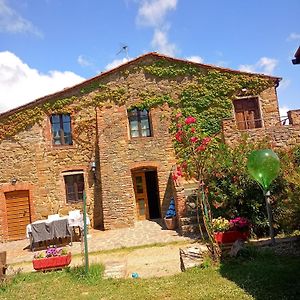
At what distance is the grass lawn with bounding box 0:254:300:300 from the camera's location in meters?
5.33

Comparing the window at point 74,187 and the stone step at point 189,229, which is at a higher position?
the window at point 74,187

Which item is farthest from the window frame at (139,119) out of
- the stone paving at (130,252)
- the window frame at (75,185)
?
the stone paving at (130,252)

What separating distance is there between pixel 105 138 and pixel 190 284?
9.49 m

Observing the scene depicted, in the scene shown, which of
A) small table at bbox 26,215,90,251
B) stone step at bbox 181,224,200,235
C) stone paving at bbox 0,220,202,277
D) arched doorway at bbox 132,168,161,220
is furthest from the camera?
arched doorway at bbox 132,168,161,220

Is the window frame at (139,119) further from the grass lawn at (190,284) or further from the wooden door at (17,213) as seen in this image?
the grass lawn at (190,284)

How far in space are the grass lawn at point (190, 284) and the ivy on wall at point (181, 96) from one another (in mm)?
A: 8745

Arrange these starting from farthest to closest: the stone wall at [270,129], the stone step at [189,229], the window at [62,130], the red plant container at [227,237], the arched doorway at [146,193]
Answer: the window at [62,130] < the arched doorway at [146,193] < the stone wall at [270,129] < the stone step at [189,229] < the red plant container at [227,237]

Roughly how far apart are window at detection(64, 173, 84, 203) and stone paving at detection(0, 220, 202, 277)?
1716mm

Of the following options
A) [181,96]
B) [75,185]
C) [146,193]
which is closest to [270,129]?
A: [181,96]

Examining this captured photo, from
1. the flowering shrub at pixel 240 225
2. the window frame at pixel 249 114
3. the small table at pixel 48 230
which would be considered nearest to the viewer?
the flowering shrub at pixel 240 225

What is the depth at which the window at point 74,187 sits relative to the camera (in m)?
14.9

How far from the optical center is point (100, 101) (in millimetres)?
15023

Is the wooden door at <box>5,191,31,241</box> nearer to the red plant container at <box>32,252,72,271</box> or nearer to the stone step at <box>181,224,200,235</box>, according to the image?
the red plant container at <box>32,252,72,271</box>

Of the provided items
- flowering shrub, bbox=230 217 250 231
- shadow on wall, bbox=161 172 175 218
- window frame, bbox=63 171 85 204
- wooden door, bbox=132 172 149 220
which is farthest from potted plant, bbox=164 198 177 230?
window frame, bbox=63 171 85 204
